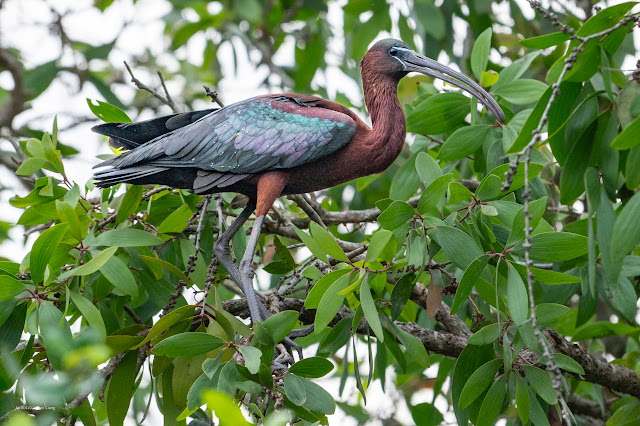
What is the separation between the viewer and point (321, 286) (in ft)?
9.48

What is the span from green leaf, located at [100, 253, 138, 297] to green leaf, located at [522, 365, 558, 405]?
5.46ft

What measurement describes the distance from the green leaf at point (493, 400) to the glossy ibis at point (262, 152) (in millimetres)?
1248

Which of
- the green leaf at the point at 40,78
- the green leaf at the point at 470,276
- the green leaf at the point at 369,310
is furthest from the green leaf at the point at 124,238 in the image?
the green leaf at the point at 40,78

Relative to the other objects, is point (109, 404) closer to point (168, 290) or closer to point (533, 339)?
point (168, 290)

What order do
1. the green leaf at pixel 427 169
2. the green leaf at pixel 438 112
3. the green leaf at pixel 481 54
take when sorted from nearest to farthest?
the green leaf at pixel 427 169 → the green leaf at pixel 438 112 → the green leaf at pixel 481 54

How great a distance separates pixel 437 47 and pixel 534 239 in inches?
123

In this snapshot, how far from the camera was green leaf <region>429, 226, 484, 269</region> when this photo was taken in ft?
9.45

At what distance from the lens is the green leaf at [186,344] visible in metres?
2.68

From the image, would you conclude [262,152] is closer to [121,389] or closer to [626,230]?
[121,389]

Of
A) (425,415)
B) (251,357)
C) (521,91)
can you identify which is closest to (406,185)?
(521,91)

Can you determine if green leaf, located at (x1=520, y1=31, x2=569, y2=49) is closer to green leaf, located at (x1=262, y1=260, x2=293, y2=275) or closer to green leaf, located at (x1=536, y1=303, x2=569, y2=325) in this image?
green leaf, located at (x1=536, y1=303, x2=569, y2=325)

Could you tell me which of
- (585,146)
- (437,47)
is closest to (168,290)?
(585,146)

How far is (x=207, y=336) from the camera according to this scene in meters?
2.72

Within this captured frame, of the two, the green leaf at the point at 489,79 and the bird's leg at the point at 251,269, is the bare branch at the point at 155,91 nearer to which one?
the bird's leg at the point at 251,269
